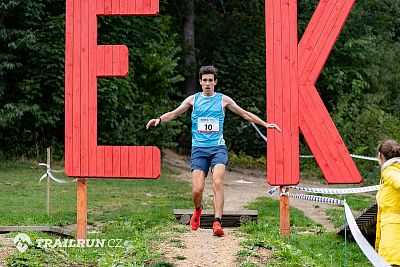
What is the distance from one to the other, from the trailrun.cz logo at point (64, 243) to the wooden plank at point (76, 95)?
840mm

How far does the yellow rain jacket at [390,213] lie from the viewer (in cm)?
620

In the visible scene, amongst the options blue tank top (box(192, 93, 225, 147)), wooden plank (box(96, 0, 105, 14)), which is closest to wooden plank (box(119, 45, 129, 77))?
wooden plank (box(96, 0, 105, 14))

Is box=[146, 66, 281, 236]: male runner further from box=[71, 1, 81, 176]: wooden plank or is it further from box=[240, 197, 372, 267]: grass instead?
box=[71, 1, 81, 176]: wooden plank

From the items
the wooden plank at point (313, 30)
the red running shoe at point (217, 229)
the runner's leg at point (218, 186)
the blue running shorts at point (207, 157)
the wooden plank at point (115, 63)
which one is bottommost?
the red running shoe at point (217, 229)

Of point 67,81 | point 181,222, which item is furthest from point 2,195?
point 67,81

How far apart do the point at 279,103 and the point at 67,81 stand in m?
2.52

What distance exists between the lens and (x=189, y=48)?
92.0 ft

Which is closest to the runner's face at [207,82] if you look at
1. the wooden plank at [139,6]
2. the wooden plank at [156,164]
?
the wooden plank at [156,164]

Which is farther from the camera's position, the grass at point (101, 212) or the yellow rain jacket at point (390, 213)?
the grass at point (101, 212)

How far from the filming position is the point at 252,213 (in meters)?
10.9

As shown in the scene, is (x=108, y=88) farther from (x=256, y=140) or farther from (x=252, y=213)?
(x=252, y=213)

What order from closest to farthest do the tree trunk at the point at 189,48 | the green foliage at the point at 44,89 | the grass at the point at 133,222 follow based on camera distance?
the grass at the point at 133,222 → the green foliage at the point at 44,89 → the tree trunk at the point at 189,48

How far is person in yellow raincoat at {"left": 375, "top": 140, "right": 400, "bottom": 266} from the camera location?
6203 millimetres

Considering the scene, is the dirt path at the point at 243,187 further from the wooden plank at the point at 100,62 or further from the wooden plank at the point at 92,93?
the wooden plank at the point at 100,62
